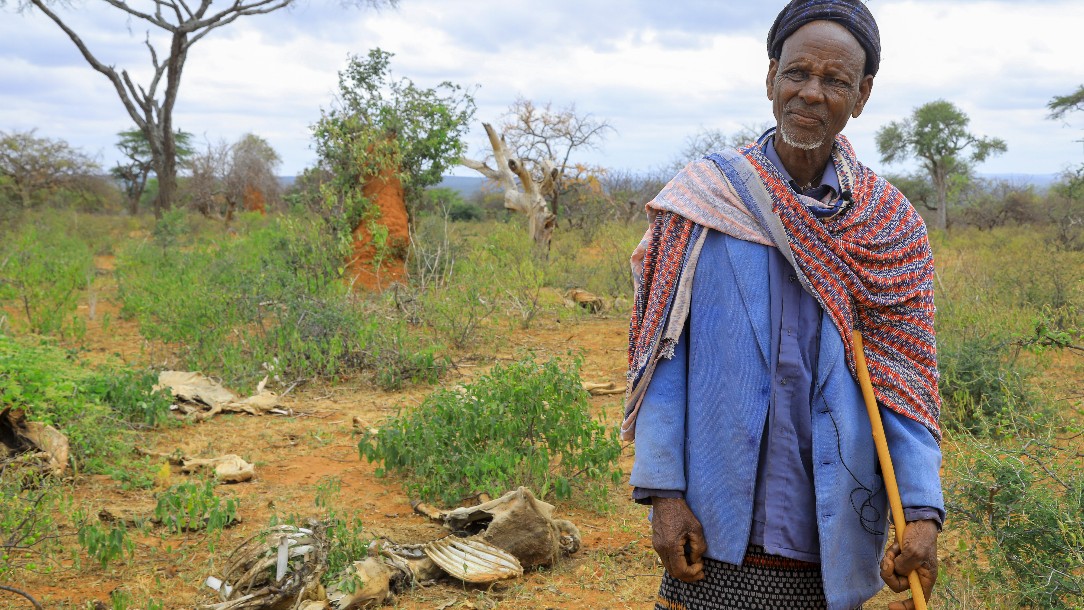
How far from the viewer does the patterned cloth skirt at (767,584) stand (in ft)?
5.48

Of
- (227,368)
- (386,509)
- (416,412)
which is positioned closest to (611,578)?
(386,509)

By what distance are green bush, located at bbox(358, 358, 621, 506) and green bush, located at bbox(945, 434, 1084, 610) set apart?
159cm

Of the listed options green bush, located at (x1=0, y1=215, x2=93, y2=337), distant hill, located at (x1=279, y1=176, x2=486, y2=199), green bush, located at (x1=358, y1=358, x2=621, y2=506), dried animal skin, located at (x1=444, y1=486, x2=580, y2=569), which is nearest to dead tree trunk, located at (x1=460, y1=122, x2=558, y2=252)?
distant hill, located at (x1=279, y1=176, x2=486, y2=199)

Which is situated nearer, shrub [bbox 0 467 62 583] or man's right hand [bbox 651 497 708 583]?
man's right hand [bbox 651 497 708 583]

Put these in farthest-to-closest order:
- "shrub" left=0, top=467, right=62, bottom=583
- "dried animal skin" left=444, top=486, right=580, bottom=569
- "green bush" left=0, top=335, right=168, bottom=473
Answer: "green bush" left=0, top=335, right=168, bottom=473
"dried animal skin" left=444, top=486, right=580, bottom=569
"shrub" left=0, top=467, right=62, bottom=583

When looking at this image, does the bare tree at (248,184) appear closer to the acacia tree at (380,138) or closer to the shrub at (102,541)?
the acacia tree at (380,138)

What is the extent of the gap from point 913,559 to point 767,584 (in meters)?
Answer: 0.25

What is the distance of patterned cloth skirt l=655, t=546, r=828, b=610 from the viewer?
1.67 m

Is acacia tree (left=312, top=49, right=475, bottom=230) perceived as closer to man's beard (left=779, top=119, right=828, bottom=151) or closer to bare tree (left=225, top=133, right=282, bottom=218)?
man's beard (left=779, top=119, right=828, bottom=151)

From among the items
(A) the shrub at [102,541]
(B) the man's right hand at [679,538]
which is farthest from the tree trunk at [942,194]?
(B) the man's right hand at [679,538]

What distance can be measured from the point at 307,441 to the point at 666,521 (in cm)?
400

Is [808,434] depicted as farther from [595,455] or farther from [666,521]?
[595,455]

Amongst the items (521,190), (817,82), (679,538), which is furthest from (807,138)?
(521,190)

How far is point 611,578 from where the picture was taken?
11.6 feet
